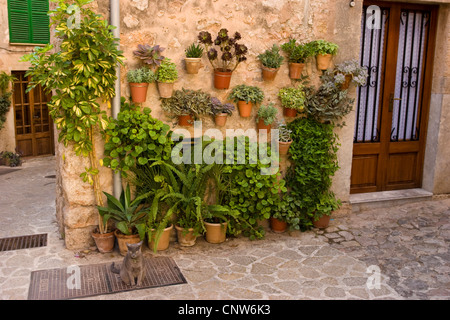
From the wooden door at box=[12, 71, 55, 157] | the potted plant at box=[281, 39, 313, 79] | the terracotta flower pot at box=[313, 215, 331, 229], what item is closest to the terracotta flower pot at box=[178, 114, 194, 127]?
the potted plant at box=[281, 39, 313, 79]

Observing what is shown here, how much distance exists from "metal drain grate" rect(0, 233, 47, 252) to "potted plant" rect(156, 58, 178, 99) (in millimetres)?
2363

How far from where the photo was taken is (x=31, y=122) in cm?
1156

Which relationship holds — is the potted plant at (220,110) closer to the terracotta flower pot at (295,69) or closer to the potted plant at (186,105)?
the potted plant at (186,105)

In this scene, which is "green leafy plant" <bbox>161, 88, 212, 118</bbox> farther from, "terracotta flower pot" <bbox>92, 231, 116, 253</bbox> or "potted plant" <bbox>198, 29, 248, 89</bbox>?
"terracotta flower pot" <bbox>92, 231, 116, 253</bbox>

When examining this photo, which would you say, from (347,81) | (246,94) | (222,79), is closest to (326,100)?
(347,81)

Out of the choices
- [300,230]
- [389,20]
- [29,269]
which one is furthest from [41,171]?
[389,20]

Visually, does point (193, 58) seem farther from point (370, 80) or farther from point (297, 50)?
point (370, 80)

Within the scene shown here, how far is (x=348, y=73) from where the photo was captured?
6359mm

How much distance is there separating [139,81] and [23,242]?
8.10ft

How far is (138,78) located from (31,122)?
7.17 m

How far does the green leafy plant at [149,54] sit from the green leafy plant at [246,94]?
3.41 feet

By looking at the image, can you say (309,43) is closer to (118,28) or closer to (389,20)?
(389,20)

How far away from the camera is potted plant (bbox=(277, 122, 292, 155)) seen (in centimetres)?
622

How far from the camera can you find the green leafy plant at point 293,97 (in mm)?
6164
